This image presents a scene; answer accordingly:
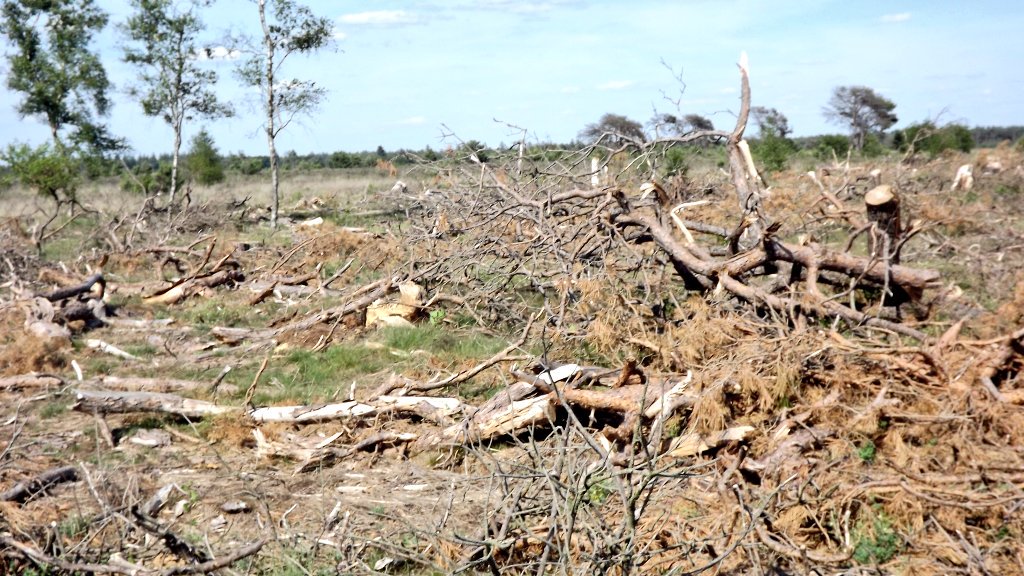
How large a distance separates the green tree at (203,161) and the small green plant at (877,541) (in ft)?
75.8

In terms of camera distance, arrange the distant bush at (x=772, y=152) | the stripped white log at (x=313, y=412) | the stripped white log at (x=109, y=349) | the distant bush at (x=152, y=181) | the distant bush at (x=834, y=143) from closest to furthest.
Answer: the stripped white log at (x=313, y=412)
the stripped white log at (x=109, y=349)
the distant bush at (x=772, y=152)
the distant bush at (x=152, y=181)
the distant bush at (x=834, y=143)

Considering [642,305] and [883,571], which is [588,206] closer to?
[642,305]

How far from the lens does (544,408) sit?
527cm

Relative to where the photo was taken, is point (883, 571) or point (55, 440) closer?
point (883, 571)

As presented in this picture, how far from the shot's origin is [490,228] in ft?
26.7

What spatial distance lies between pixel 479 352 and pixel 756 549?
12.8ft

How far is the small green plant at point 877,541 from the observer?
4043 mm

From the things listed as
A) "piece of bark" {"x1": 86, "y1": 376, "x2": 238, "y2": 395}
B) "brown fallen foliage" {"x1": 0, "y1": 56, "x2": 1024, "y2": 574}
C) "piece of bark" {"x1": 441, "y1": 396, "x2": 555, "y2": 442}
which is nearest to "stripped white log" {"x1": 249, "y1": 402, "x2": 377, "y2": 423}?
"brown fallen foliage" {"x1": 0, "y1": 56, "x2": 1024, "y2": 574}

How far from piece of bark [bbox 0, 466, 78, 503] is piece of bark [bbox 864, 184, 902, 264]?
5.71 meters

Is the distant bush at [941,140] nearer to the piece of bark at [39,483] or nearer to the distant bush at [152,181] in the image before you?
the distant bush at [152,181]

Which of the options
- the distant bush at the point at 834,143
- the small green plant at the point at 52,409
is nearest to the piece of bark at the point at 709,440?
the small green plant at the point at 52,409

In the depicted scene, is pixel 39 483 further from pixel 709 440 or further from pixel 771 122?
pixel 771 122

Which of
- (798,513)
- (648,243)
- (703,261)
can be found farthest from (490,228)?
(798,513)

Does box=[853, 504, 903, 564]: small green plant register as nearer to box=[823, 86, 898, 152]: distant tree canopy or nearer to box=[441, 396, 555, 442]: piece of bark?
box=[441, 396, 555, 442]: piece of bark
